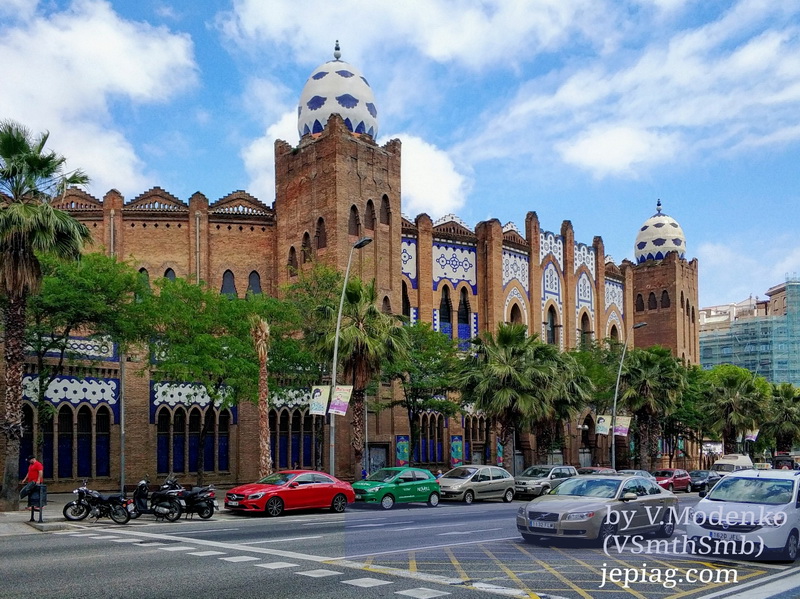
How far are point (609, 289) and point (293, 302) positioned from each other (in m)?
32.3

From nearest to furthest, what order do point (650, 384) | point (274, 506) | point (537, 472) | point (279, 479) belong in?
point (274, 506)
point (279, 479)
point (537, 472)
point (650, 384)

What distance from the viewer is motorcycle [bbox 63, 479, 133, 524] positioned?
21.2 metres

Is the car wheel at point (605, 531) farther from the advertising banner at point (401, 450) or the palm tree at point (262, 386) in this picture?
the advertising banner at point (401, 450)

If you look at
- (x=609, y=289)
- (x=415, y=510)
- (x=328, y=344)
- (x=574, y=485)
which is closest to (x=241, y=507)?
(x=415, y=510)

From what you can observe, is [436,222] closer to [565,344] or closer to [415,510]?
[565,344]

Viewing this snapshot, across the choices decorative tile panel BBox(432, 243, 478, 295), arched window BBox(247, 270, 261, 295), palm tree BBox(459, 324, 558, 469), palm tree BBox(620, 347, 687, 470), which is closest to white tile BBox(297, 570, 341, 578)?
palm tree BBox(459, 324, 558, 469)

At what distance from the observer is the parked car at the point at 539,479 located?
34.7 meters

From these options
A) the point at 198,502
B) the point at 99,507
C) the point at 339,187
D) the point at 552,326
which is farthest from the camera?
the point at 552,326

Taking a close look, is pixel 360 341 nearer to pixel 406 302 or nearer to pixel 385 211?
pixel 385 211

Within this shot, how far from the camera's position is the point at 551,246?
56.0m

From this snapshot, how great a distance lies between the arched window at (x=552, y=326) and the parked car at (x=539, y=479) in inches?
771

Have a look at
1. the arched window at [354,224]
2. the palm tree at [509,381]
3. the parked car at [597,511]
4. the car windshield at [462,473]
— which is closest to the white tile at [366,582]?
the parked car at [597,511]

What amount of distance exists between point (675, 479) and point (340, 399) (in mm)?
23258

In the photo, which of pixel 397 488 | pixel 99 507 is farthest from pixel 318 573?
pixel 397 488
